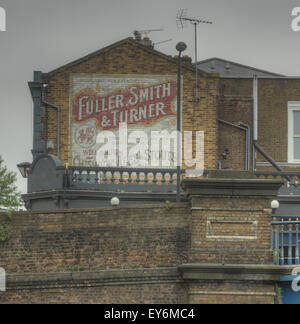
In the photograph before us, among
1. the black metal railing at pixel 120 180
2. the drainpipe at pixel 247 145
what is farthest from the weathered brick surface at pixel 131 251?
the drainpipe at pixel 247 145

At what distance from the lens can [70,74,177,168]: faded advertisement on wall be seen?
114 feet

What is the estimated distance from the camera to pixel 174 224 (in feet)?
65.7

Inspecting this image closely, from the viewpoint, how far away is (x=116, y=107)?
115 feet

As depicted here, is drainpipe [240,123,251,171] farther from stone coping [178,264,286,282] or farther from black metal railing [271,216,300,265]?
stone coping [178,264,286,282]

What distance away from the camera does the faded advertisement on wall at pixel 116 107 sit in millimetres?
34875

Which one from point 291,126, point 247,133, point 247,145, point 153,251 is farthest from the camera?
point 291,126

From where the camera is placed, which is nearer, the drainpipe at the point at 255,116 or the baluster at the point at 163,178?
the baluster at the point at 163,178

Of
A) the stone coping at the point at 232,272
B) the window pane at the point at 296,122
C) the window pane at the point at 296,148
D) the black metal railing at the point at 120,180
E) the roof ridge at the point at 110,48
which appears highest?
the roof ridge at the point at 110,48

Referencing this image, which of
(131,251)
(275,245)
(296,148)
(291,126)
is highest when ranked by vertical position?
(291,126)

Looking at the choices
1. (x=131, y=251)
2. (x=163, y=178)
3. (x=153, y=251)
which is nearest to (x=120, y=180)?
(x=163, y=178)

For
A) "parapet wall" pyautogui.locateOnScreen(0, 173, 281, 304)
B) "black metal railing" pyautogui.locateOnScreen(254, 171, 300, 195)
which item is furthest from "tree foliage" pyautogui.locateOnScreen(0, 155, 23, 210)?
"black metal railing" pyautogui.locateOnScreen(254, 171, 300, 195)

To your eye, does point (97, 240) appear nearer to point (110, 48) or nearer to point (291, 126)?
point (110, 48)

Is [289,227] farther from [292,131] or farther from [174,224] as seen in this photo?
[292,131]

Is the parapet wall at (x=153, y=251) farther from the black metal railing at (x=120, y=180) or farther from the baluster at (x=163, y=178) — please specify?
the baluster at (x=163, y=178)
